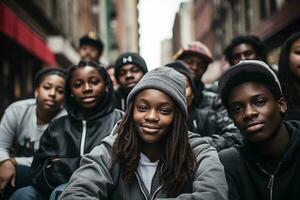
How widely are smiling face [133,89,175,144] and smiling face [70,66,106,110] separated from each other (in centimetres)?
103

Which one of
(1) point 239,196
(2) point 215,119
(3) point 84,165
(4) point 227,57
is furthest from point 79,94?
(4) point 227,57

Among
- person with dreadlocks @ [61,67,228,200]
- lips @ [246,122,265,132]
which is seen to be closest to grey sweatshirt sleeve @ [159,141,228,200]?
person with dreadlocks @ [61,67,228,200]

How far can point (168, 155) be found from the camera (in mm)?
Answer: 2848

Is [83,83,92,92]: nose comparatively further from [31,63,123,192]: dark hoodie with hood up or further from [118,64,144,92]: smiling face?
[118,64,144,92]: smiling face

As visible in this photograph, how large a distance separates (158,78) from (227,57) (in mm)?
2609

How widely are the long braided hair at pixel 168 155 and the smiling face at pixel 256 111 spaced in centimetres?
38

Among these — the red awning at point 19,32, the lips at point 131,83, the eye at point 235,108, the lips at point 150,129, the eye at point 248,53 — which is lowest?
the lips at point 150,129

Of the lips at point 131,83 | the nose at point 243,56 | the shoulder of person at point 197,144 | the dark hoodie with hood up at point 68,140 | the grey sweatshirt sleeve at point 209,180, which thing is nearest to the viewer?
the grey sweatshirt sleeve at point 209,180

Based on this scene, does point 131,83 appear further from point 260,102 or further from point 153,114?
point 260,102

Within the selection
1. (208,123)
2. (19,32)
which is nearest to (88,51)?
(208,123)

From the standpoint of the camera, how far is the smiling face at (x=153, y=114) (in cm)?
279

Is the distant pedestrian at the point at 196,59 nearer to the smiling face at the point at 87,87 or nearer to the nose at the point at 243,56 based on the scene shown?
the nose at the point at 243,56

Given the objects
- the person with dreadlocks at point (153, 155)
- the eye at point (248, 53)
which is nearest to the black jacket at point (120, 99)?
the eye at point (248, 53)

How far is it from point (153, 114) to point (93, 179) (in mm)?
569
